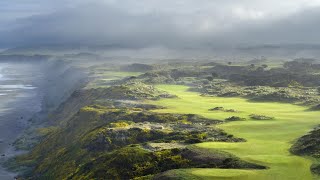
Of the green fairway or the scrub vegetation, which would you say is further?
the scrub vegetation

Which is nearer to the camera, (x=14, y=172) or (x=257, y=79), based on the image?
(x=14, y=172)

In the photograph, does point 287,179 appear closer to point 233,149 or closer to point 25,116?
point 233,149

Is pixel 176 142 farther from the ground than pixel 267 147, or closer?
closer

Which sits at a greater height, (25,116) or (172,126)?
(172,126)

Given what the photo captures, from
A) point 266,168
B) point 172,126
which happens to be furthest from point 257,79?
point 266,168

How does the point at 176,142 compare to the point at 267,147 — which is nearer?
the point at 267,147

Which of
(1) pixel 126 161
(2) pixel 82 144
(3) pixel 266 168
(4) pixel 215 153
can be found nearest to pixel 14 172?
(2) pixel 82 144

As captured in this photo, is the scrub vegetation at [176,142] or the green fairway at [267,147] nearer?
the green fairway at [267,147]

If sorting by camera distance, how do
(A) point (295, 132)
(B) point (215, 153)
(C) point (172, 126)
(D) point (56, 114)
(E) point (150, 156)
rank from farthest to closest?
(D) point (56, 114) < (C) point (172, 126) < (A) point (295, 132) < (E) point (150, 156) < (B) point (215, 153)

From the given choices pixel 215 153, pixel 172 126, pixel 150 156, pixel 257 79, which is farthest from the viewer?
pixel 257 79
